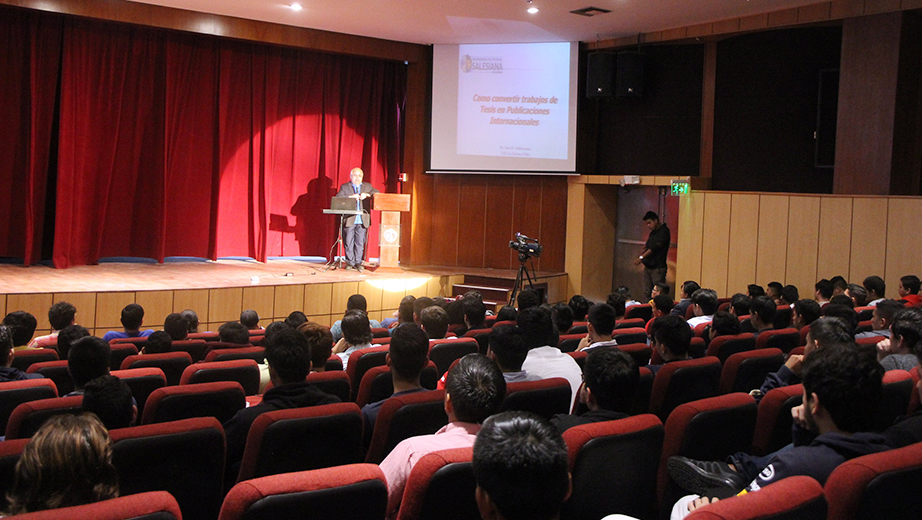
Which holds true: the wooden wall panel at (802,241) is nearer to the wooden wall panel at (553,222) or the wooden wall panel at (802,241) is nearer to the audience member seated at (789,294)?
the audience member seated at (789,294)

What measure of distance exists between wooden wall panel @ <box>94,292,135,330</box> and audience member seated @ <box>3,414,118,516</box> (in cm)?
603

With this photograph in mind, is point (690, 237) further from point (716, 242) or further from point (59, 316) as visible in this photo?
point (59, 316)

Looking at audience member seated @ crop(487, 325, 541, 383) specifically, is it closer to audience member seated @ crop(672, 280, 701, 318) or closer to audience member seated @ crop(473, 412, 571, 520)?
audience member seated @ crop(473, 412, 571, 520)

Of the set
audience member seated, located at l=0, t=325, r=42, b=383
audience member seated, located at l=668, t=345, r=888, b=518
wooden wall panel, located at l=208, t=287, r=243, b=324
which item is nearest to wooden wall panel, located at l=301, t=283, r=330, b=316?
wooden wall panel, located at l=208, t=287, r=243, b=324

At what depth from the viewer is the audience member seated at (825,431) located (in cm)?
182

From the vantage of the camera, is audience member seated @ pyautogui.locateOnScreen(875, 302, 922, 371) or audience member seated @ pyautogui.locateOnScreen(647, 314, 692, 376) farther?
audience member seated @ pyautogui.locateOnScreen(647, 314, 692, 376)

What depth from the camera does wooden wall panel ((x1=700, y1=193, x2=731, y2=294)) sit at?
8.50 m

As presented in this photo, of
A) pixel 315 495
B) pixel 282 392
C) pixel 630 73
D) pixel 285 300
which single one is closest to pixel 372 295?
pixel 285 300

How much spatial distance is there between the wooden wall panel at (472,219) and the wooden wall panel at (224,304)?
406 centimetres

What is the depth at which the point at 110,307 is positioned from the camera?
713 centimetres

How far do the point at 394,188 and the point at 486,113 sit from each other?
2.00 metres

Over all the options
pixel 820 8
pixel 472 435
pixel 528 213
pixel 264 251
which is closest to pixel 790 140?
pixel 820 8

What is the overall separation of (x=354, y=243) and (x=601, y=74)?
3.87 metres

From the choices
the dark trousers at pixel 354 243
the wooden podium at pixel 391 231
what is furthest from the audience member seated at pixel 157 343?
the wooden podium at pixel 391 231
